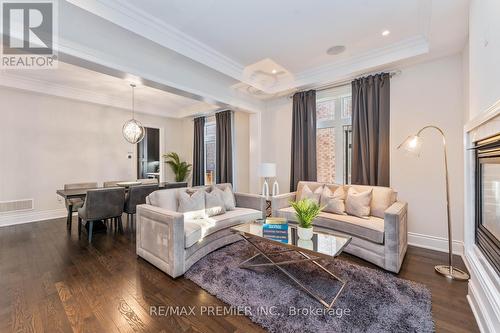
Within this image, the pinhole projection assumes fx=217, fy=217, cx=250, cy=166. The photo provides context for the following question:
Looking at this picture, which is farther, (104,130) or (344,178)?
(104,130)

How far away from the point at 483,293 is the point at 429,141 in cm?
232

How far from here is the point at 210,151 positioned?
22.0 feet

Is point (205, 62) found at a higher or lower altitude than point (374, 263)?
higher

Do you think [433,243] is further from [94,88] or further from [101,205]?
[94,88]

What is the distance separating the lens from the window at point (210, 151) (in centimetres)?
661

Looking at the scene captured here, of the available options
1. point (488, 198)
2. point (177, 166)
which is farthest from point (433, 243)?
point (177, 166)

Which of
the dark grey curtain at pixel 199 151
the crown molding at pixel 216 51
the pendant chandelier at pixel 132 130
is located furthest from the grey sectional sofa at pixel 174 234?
the dark grey curtain at pixel 199 151

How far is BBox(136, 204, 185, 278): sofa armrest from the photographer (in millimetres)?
2385


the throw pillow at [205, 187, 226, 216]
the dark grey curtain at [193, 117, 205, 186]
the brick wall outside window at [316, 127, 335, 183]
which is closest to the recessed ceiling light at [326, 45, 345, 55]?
the brick wall outside window at [316, 127, 335, 183]

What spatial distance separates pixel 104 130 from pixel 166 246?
4714 millimetres

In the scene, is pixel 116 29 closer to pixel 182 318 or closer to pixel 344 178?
pixel 182 318

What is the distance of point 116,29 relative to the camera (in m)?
2.61

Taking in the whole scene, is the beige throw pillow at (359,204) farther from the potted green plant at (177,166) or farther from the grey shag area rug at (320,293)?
the potted green plant at (177,166)

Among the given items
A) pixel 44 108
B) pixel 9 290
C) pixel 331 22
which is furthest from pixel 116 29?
pixel 44 108
